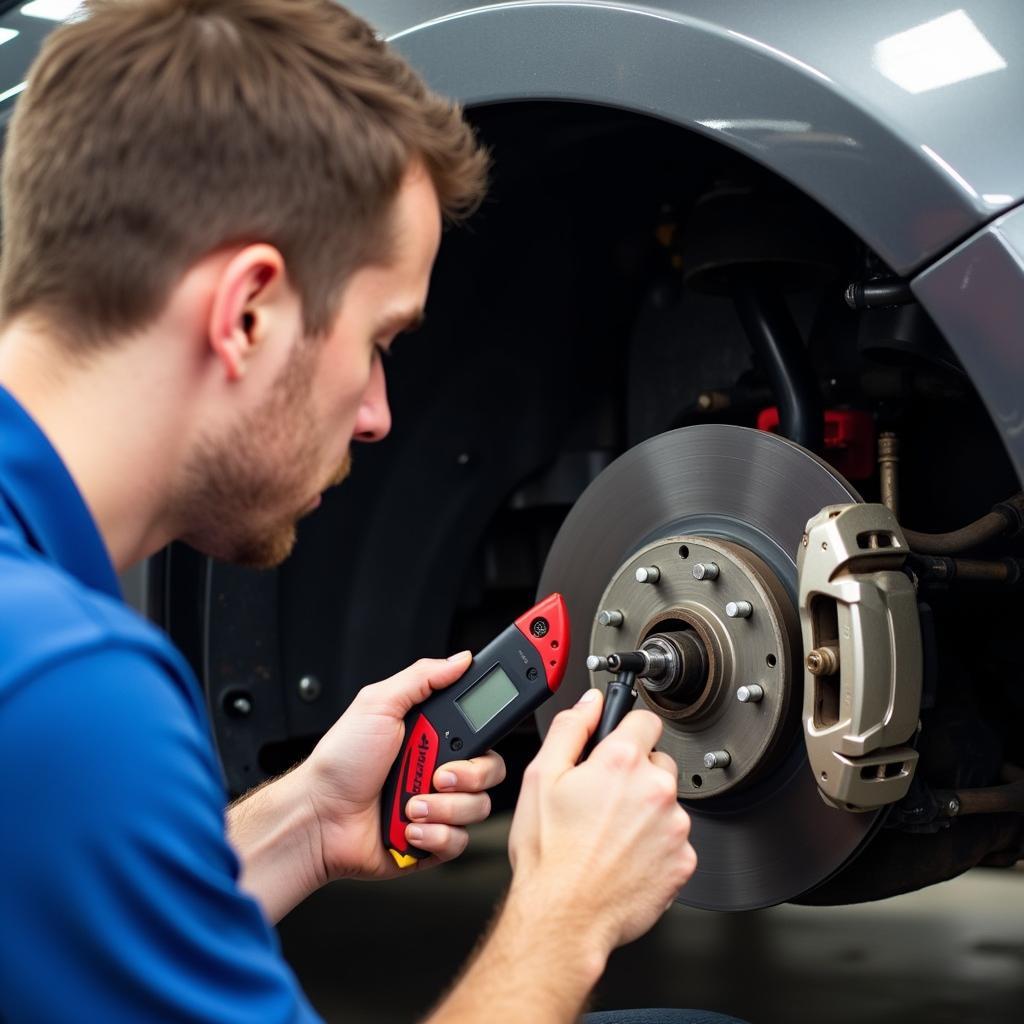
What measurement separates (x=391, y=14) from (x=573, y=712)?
0.56m

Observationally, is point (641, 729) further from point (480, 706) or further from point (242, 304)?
point (242, 304)

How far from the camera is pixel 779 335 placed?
44.3 inches

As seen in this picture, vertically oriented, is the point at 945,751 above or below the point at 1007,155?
below

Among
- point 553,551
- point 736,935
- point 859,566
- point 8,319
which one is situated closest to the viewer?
point 8,319

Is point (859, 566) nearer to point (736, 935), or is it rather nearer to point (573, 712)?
point (573, 712)

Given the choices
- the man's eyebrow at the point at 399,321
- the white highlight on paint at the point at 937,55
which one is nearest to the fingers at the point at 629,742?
the man's eyebrow at the point at 399,321

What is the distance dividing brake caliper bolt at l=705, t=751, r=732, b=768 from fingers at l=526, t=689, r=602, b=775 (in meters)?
0.21

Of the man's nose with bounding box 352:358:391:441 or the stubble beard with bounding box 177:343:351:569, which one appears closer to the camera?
the stubble beard with bounding box 177:343:351:569

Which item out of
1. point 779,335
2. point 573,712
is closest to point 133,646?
point 573,712

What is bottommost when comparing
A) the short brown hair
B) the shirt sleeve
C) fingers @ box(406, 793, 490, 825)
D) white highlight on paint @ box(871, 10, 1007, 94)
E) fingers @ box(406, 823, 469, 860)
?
fingers @ box(406, 823, 469, 860)

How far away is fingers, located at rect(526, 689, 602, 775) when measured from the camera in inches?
30.7

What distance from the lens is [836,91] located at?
33.3 inches

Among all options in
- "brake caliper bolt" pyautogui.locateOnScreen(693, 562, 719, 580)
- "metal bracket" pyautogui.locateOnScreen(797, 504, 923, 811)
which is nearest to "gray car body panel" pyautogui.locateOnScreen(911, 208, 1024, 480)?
"metal bracket" pyautogui.locateOnScreen(797, 504, 923, 811)

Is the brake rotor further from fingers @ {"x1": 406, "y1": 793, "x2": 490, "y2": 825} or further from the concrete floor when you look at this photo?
the concrete floor
